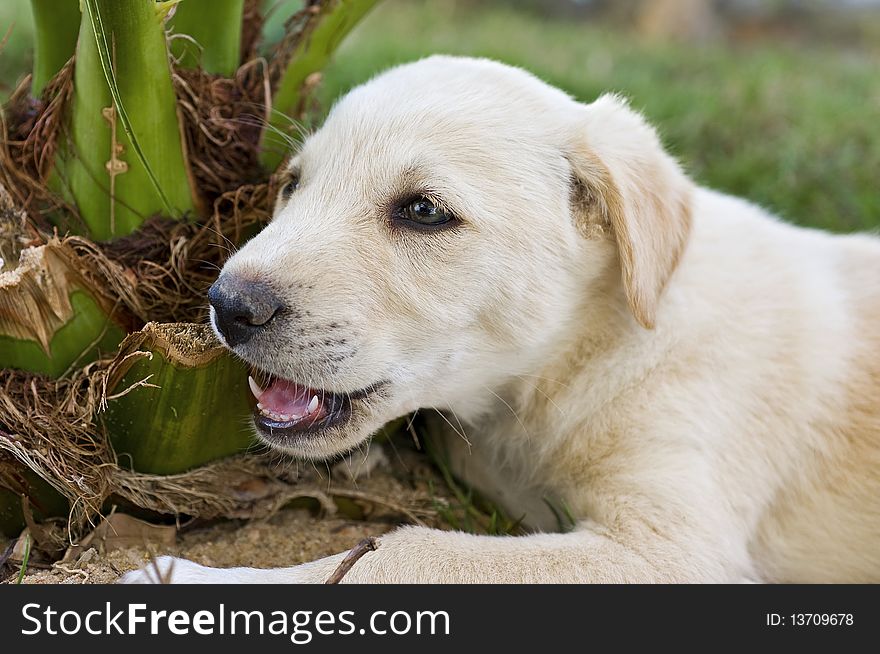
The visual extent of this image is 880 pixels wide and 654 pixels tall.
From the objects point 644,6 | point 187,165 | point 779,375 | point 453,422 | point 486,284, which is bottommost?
point 644,6

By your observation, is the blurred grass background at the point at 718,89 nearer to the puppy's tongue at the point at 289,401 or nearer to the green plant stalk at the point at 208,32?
the green plant stalk at the point at 208,32

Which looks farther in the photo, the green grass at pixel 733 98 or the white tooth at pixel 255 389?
the green grass at pixel 733 98

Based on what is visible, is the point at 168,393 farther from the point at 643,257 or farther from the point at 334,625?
the point at 643,257

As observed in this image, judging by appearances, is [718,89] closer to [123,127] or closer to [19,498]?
[123,127]

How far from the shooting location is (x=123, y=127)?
2.82 metres

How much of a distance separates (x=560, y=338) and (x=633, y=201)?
0.50 metres

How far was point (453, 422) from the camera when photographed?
348cm

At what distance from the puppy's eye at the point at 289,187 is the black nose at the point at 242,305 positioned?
0.65 meters

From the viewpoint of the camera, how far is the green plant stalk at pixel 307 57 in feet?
11.0

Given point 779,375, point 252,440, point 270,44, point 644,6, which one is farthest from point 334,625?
point 644,6

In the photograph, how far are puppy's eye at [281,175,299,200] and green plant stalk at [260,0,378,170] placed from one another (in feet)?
0.82

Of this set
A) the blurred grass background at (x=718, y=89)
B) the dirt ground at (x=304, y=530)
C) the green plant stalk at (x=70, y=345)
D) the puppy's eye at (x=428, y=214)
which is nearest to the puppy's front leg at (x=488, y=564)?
the dirt ground at (x=304, y=530)

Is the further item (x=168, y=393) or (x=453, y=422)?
(x=453, y=422)

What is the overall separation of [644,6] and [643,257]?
12.2m
